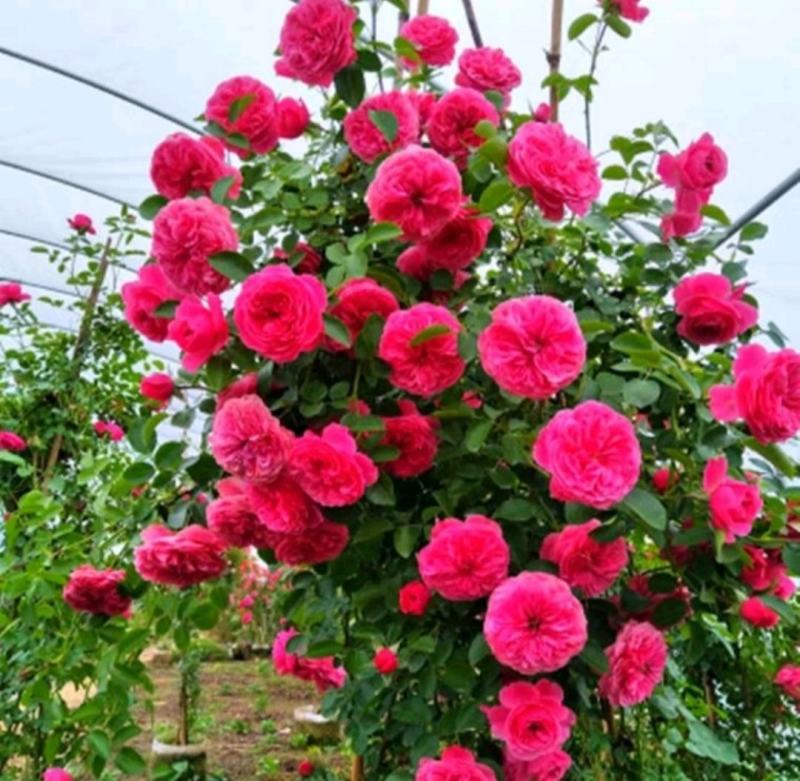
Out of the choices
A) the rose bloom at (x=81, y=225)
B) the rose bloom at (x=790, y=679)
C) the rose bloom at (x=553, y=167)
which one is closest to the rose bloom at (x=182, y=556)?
the rose bloom at (x=553, y=167)

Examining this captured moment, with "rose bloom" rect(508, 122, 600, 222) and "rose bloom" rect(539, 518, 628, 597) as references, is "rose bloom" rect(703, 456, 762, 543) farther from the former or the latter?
"rose bloom" rect(508, 122, 600, 222)

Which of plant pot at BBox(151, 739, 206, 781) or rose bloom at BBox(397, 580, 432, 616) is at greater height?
rose bloom at BBox(397, 580, 432, 616)

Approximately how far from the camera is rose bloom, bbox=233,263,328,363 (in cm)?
84

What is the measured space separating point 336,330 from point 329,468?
0.41ft

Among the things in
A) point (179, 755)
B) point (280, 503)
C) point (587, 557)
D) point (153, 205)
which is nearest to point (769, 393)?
point (587, 557)

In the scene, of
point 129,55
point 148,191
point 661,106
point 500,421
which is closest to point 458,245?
point 500,421

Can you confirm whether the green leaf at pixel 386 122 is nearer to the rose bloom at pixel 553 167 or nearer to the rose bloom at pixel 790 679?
the rose bloom at pixel 553 167

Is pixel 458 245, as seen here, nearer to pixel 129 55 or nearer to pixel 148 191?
pixel 129 55

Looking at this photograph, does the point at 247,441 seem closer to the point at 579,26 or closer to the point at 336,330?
the point at 336,330

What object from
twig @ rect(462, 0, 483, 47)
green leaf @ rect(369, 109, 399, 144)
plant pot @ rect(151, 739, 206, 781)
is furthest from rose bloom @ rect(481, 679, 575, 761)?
plant pot @ rect(151, 739, 206, 781)

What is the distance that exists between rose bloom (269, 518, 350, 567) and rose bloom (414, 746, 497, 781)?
218 millimetres

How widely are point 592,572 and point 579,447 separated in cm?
15

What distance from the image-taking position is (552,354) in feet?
2.70

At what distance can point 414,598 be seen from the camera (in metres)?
0.92
